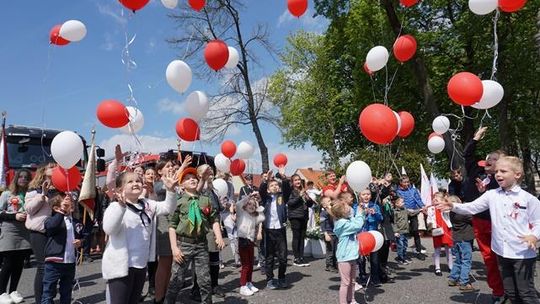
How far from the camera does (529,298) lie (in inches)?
159

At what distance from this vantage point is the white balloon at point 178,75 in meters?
5.68

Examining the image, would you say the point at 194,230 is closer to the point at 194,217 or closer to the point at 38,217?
the point at 194,217

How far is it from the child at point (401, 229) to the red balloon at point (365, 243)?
11.2 ft

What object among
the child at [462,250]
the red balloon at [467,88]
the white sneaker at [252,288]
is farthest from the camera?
the white sneaker at [252,288]

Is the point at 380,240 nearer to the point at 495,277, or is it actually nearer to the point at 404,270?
the point at 495,277

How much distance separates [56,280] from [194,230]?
1.64 m

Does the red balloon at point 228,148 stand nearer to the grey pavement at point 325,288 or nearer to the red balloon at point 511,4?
the grey pavement at point 325,288

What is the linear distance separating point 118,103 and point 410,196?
653 centimetres

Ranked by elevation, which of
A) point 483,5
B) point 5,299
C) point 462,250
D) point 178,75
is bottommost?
point 5,299

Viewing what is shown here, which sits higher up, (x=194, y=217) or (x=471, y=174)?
(x=471, y=174)

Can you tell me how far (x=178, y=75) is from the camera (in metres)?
5.70

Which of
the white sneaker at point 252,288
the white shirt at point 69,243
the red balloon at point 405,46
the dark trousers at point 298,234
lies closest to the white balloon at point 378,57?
the red balloon at point 405,46

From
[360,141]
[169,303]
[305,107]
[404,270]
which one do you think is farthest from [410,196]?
[305,107]

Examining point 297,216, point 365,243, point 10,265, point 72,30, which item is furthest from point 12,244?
point 297,216
